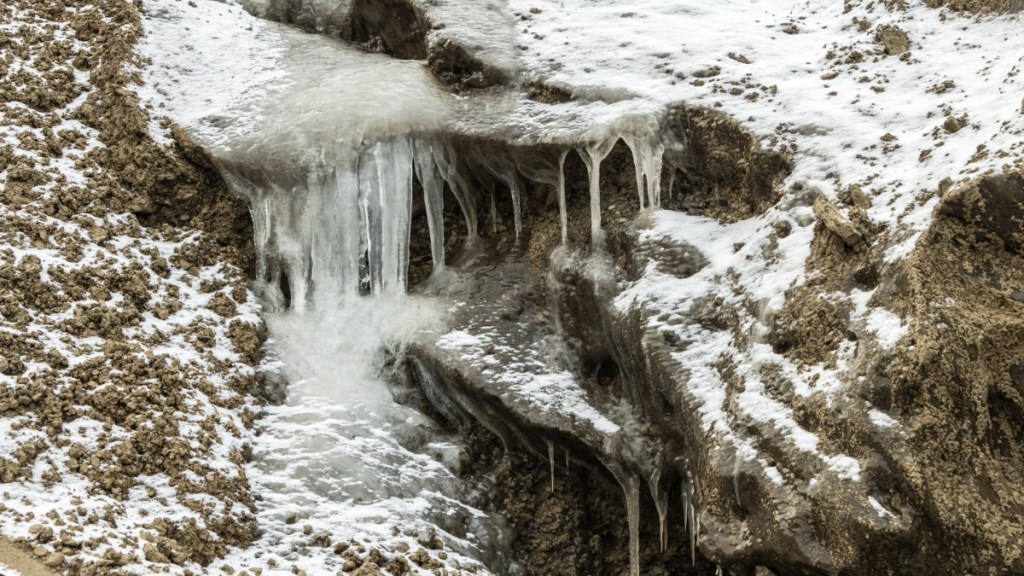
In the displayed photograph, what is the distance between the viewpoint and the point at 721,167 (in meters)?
7.39

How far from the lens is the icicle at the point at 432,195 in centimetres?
824

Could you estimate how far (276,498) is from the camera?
6844 mm

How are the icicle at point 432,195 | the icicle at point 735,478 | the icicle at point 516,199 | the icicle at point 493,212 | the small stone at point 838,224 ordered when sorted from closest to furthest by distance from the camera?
the icicle at point 735,478 → the small stone at point 838,224 → the icicle at point 516,199 → the icicle at point 432,195 → the icicle at point 493,212

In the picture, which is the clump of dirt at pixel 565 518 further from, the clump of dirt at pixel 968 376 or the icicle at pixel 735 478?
the clump of dirt at pixel 968 376

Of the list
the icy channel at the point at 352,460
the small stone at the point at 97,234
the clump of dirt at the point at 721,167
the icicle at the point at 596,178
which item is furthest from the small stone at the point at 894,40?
the small stone at the point at 97,234

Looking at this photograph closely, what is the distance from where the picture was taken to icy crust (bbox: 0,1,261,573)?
6012mm

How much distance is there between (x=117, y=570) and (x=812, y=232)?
14.1 ft

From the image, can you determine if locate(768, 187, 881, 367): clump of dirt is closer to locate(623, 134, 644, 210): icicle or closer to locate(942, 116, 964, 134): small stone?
locate(942, 116, 964, 134): small stone

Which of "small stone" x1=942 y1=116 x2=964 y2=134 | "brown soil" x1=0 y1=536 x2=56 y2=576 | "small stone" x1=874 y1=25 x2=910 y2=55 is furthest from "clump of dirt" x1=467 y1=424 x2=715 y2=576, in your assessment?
"small stone" x1=874 y1=25 x2=910 y2=55

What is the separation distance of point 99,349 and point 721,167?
4307mm

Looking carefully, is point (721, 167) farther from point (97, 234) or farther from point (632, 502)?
point (97, 234)

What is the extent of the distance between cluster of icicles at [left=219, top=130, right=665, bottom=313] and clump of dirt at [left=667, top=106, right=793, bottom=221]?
1244 mm

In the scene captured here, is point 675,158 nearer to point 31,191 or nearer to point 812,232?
point 812,232

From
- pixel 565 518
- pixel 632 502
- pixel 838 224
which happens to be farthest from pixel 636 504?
pixel 838 224
